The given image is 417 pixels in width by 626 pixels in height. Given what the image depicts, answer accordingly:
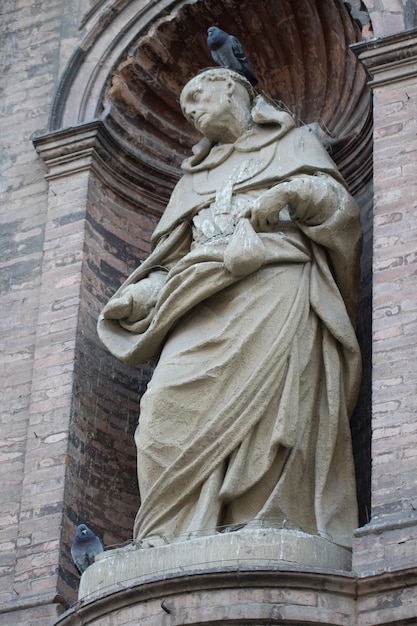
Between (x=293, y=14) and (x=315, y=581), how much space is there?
172 inches

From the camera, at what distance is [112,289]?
10.9 meters

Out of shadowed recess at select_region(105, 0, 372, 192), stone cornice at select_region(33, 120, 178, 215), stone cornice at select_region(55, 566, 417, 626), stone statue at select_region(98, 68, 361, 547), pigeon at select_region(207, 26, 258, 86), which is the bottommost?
stone cornice at select_region(55, 566, 417, 626)

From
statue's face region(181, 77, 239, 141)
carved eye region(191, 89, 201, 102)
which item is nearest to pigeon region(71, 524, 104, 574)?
statue's face region(181, 77, 239, 141)

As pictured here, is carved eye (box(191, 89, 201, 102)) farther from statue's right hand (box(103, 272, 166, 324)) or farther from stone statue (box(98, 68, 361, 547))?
statue's right hand (box(103, 272, 166, 324))

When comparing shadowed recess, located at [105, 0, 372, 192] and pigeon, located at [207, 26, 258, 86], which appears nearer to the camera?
pigeon, located at [207, 26, 258, 86]

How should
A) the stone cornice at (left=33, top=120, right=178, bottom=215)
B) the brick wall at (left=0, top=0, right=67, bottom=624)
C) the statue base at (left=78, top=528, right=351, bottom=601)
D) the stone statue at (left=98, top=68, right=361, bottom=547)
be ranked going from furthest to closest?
the stone cornice at (left=33, top=120, right=178, bottom=215)
the brick wall at (left=0, top=0, right=67, bottom=624)
the stone statue at (left=98, top=68, right=361, bottom=547)
the statue base at (left=78, top=528, right=351, bottom=601)

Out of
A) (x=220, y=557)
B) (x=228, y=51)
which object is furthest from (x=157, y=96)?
(x=220, y=557)

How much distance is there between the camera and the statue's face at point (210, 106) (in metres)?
10.4

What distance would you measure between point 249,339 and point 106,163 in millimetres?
2297

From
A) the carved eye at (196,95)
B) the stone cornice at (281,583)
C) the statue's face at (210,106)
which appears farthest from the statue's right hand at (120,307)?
the stone cornice at (281,583)

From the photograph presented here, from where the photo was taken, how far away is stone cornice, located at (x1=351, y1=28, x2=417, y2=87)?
10.1 m

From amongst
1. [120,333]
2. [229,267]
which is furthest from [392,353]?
[120,333]

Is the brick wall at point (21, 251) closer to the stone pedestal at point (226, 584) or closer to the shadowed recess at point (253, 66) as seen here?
the shadowed recess at point (253, 66)

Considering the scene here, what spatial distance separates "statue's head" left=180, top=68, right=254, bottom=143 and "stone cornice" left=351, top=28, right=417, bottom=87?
29.6 inches
